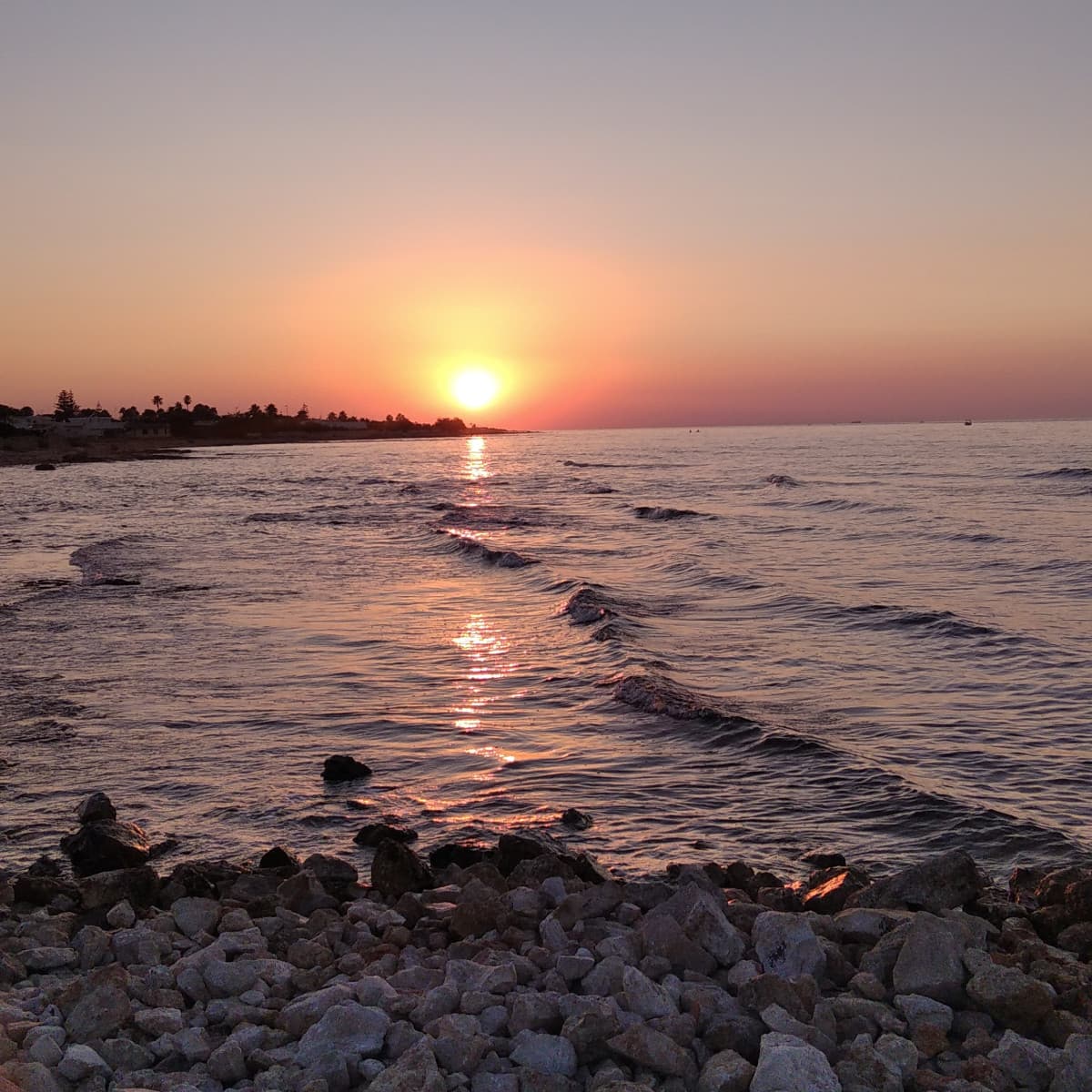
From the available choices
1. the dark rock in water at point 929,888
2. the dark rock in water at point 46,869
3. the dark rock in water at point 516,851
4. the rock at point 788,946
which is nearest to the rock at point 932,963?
the rock at point 788,946

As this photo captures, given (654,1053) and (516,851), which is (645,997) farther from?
(516,851)

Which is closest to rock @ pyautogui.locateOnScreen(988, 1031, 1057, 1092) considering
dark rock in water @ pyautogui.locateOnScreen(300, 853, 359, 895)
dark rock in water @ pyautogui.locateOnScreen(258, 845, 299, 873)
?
dark rock in water @ pyautogui.locateOnScreen(300, 853, 359, 895)

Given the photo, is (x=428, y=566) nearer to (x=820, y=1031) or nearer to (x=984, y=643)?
(x=984, y=643)

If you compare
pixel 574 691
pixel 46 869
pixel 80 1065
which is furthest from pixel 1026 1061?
pixel 574 691

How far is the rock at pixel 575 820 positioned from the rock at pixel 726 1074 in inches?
179

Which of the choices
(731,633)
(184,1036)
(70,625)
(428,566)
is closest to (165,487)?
(428,566)

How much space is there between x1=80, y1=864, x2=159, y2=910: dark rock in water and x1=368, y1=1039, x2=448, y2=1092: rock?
3157 millimetres

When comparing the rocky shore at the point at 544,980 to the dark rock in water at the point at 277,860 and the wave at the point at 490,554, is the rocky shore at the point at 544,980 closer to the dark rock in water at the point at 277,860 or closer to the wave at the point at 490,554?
the dark rock in water at the point at 277,860

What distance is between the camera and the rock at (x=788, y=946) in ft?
18.5

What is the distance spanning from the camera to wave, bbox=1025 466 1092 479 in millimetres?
59500

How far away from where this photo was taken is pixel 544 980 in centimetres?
561

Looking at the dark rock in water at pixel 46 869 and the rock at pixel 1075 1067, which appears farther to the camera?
the dark rock in water at pixel 46 869

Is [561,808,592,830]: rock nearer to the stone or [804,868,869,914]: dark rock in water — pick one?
[804,868,869,914]: dark rock in water

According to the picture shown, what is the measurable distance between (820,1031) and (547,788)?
5545mm
